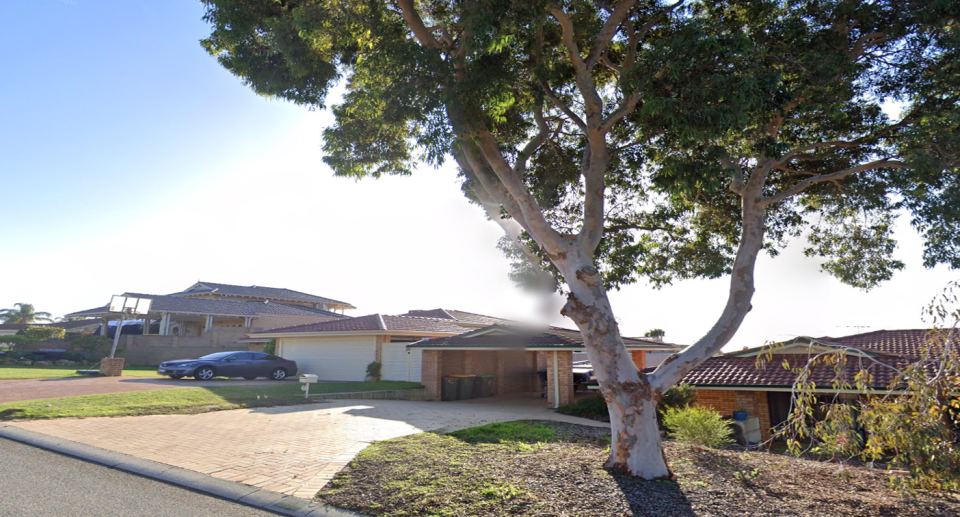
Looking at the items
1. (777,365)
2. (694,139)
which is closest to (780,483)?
(694,139)

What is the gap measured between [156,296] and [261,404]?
2429cm

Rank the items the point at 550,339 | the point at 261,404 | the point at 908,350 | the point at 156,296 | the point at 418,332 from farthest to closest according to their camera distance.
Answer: the point at 156,296 < the point at 418,332 < the point at 550,339 < the point at 908,350 < the point at 261,404

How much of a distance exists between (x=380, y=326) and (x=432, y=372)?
4669 mm

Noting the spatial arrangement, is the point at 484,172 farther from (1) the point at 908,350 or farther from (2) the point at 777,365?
(1) the point at 908,350

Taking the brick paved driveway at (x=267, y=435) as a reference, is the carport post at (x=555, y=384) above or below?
above

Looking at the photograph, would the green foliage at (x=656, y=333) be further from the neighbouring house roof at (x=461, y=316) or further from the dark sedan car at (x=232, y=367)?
the dark sedan car at (x=232, y=367)

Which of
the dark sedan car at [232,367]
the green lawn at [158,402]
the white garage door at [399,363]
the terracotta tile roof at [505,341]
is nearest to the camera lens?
the green lawn at [158,402]

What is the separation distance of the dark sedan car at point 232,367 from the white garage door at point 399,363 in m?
4.69

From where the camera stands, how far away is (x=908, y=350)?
53.6ft

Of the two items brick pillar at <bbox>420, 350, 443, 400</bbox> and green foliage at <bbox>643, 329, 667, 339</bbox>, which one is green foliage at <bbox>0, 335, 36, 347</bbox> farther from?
green foliage at <bbox>643, 329, 667, 339</bbox>

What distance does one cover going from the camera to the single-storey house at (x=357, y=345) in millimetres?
22719

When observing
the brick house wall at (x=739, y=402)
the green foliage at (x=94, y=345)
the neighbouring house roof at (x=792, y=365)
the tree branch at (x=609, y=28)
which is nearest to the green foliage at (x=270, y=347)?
the green foliage at (x=94, y=345)

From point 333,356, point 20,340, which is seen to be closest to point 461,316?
point 333,356

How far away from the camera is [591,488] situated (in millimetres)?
6305
